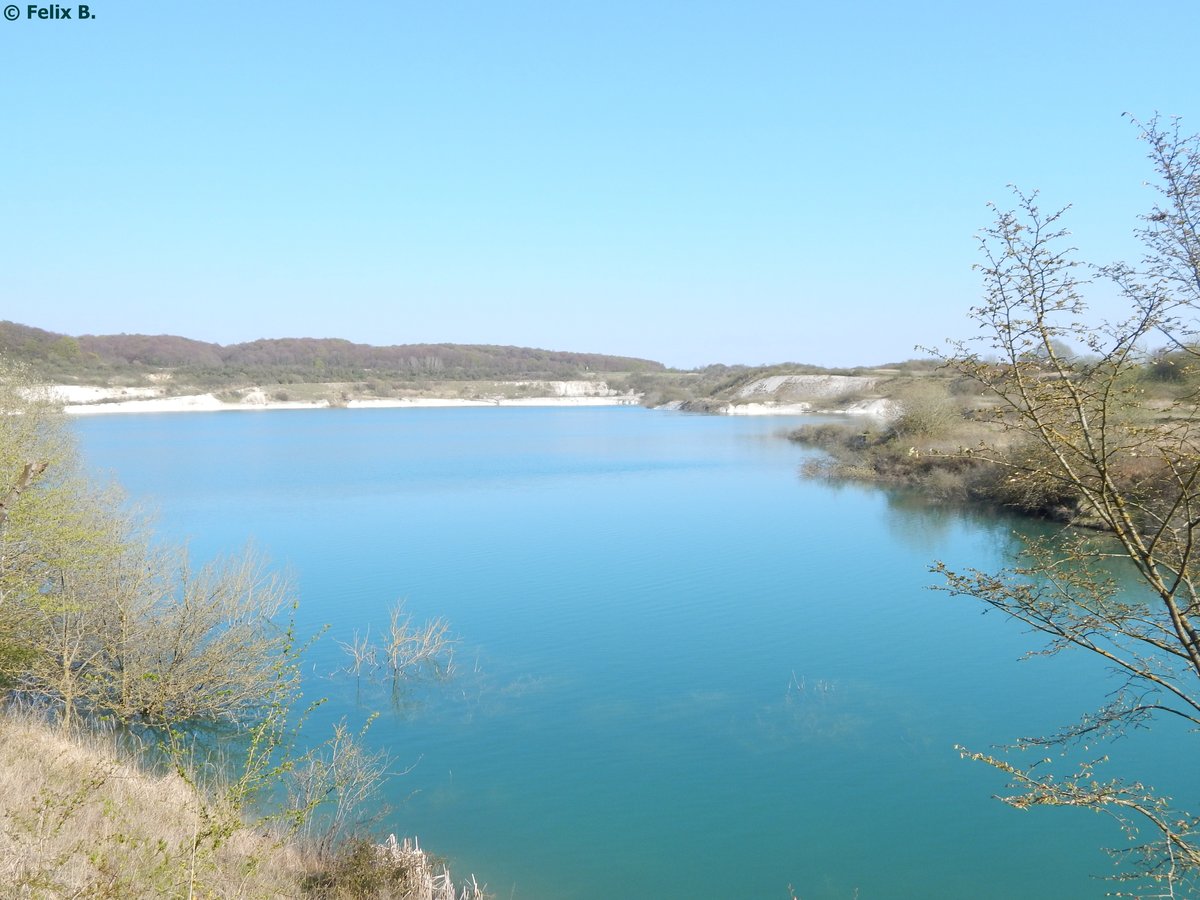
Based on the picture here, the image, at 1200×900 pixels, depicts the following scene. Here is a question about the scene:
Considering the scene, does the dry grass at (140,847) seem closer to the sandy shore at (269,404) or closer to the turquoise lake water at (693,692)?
the turquoise lake water at (693,692)

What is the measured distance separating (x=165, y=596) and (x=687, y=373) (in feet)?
467

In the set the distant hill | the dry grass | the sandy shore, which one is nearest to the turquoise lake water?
the dry grass

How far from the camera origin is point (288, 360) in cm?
13200

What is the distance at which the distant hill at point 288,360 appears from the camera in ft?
314

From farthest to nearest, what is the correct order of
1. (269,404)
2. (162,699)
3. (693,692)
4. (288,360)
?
1. (288,360)
2. (269,404)
3. (693,692)
4. (162,699)

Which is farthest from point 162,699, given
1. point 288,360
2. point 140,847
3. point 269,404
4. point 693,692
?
point 288,360

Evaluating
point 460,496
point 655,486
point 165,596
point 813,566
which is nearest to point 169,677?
point 165,596

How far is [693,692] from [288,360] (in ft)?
429

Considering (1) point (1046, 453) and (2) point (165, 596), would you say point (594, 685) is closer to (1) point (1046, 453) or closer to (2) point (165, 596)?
(2) point (165, 596)

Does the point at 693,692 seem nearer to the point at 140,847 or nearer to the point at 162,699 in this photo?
the point at 162,699

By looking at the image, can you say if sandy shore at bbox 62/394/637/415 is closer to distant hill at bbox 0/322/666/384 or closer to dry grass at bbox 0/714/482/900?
distant hill at bbox 0/322/666/384

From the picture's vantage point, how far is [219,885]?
5152 millimetres

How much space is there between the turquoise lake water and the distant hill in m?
69.1

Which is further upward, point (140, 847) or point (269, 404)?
point (269, 404)
